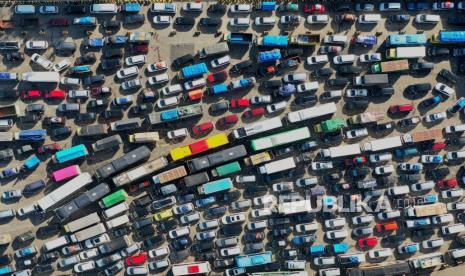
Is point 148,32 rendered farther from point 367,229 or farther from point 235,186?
point 367,229

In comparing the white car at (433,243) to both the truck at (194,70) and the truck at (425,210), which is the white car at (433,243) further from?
the truck at (194,70)

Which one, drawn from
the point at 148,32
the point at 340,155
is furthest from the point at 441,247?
the point at 148,32

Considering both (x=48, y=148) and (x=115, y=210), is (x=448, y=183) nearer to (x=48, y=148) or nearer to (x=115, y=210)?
(x=115, y=210)

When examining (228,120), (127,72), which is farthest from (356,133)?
(127,72)

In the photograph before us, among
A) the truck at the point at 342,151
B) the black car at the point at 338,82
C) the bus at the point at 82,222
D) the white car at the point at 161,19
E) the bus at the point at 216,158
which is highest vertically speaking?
the white car at the point at 161,19

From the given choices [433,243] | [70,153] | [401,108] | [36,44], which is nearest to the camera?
[70,153]

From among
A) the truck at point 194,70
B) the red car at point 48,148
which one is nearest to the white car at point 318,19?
the truck at point 194,70

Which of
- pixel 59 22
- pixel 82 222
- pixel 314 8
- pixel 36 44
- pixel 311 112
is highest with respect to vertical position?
pixel 59 22
